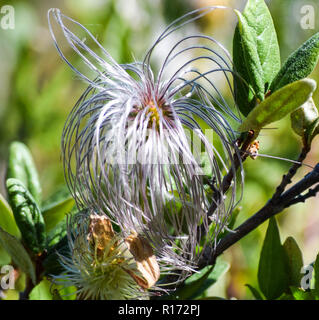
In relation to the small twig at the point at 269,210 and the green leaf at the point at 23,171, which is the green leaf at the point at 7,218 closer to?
the green leaf at the point at 23,171

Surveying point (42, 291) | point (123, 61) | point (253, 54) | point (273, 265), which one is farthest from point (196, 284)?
point (123, 61)

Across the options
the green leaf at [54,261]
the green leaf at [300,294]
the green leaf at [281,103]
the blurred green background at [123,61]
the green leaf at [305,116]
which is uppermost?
the blurred green background at [123,61]

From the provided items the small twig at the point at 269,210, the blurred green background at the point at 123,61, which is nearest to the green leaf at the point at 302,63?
the small twig at the point at 269,210

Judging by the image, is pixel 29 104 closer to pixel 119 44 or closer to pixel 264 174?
pixel 119 44

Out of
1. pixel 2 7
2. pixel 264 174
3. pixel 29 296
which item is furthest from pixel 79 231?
pixel 2 7

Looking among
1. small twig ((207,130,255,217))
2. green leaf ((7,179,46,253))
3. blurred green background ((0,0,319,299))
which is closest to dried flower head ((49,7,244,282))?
small twig ((207,130,255,217))

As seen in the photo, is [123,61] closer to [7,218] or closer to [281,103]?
[7,218]
